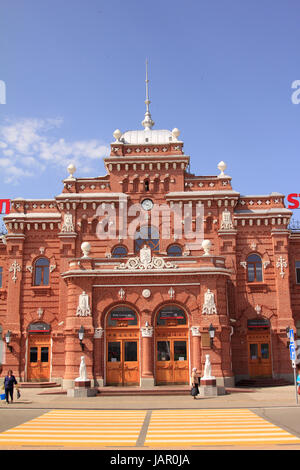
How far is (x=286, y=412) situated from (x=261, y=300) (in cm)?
1397

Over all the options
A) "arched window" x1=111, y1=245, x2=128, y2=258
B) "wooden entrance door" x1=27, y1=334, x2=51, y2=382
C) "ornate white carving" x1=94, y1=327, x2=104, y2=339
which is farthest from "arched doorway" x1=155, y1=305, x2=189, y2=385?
"wooden entrance door" x1=27, y1=334, x2=51, y2=382


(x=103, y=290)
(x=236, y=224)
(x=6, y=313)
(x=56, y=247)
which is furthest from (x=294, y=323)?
(x=6, y=313)

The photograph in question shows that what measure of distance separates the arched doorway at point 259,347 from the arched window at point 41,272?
1418 cm

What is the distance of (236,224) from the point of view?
3431 centimetres

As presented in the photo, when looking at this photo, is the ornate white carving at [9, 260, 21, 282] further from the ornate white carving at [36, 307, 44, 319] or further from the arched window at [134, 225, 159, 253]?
the arched window at [134, 225, 159, 253]

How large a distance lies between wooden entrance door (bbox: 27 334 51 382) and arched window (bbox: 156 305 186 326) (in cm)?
852

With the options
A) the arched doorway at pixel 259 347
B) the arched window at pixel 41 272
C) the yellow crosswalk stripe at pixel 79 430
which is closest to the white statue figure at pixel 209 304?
the arched doorway at pixel 259 347

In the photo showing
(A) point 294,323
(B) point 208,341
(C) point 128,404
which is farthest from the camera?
(A) point 294,323

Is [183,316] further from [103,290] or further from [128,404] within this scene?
[128,404]

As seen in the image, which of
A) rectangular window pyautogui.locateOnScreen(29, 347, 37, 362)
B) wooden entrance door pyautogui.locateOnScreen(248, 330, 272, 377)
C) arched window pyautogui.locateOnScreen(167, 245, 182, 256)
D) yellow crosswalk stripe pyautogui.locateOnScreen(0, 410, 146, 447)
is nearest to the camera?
yellow crosswalk stripe pyautogui.locateOnScreen(0, 410, 146, 447)

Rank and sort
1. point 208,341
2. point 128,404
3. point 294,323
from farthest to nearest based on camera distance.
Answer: point 294,323 < point 208,341 < point 128,404

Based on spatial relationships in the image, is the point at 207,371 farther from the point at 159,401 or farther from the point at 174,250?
the point at 174,250

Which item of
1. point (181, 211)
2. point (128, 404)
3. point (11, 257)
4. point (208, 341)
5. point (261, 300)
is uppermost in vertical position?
point (181, 211)

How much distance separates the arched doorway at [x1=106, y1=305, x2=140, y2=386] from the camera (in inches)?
1145
